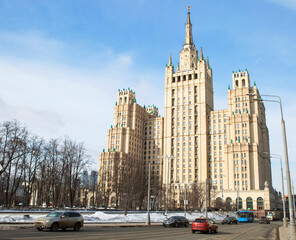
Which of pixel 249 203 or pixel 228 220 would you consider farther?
pixel 249 203

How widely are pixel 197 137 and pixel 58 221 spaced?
11341 cm

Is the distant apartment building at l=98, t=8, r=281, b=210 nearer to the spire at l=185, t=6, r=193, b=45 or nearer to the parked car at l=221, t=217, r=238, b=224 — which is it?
the spire at l=185, t=6, r=193, b=45

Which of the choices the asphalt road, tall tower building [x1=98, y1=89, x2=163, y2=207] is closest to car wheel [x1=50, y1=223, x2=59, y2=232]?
the asphalt road

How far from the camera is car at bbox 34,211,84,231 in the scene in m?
22.5

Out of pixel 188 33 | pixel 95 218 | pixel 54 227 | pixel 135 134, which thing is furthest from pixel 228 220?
pixel 188 33

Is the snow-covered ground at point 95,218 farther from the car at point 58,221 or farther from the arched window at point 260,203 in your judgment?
the arched window at point 260,203

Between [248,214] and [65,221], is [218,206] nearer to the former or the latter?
[248,214]

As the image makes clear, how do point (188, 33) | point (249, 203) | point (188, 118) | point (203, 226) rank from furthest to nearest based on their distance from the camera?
point (188, 33)
point (188, 118)
point (249, 203)
point (203, 226)

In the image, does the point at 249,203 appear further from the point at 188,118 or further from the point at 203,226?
the point at 203,226

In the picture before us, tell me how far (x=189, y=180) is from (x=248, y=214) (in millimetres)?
64426

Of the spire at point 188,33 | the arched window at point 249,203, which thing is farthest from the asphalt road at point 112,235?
the spire at point 188,33

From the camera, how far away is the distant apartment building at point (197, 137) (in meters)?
116

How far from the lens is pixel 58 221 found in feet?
77.2

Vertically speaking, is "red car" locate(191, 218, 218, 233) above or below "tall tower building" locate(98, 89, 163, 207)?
below
